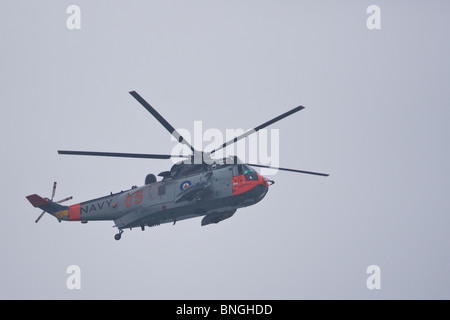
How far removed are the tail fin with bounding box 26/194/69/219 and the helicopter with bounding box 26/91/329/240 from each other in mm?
2460

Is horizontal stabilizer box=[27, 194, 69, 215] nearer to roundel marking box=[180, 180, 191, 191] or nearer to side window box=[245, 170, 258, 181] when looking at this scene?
roundel marking box=[180, 180, 191, 191]

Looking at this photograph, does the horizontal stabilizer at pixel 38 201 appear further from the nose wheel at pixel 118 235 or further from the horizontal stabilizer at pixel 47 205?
the nose wheel at pixel 118 235

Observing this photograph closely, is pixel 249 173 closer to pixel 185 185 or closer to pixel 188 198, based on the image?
pixel 188 198

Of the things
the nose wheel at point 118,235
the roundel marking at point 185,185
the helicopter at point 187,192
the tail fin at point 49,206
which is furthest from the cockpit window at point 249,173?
the tail fin at point 49,206

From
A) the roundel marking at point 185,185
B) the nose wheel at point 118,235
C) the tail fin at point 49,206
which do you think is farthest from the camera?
the tail fin at point 49,206

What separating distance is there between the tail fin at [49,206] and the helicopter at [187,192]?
2460mm

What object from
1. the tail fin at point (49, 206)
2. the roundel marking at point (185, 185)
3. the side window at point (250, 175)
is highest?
the side window at point (250, 175)

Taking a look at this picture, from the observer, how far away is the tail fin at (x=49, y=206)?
194 feet

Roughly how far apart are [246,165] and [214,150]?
7.20 ft

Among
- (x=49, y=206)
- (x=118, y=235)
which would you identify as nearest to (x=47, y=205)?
(x=49, y=206)

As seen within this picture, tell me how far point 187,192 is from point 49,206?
37.1 feet

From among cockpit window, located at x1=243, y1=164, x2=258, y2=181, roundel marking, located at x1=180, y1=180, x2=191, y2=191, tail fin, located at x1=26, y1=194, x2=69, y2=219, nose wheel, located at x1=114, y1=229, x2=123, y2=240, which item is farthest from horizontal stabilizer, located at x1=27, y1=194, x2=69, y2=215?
cockpit window, located at x1=243, y1=164, x2=258, y2=181

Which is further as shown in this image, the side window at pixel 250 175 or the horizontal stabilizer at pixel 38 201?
the horizontal stabilizer at pixel 38 201
